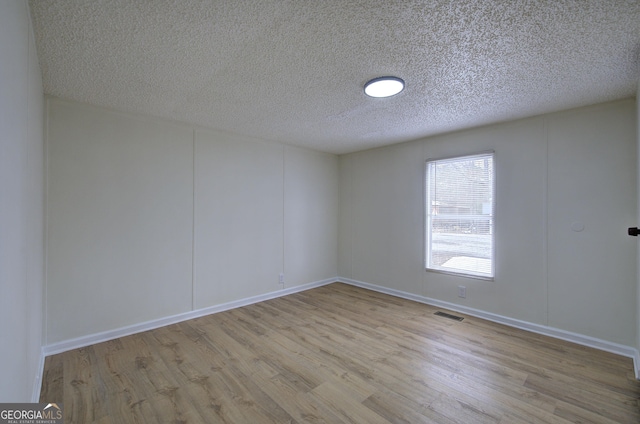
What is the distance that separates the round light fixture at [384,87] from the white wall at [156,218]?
2.23m

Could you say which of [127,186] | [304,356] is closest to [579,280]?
[304,356]

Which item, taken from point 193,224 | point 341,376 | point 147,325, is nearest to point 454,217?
point 341,376

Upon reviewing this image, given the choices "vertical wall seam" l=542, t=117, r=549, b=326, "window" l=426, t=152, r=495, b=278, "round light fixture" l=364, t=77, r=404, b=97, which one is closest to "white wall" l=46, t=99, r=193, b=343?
"round light fixture" l=364, t=77, r=404, b=97

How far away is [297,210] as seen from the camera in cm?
481

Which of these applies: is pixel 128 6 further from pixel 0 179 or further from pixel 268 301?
pixel 268 301

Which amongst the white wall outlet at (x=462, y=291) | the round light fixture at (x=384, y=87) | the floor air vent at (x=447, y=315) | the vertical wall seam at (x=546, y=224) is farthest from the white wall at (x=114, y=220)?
the vertical wall seam at (x=546, y=224)

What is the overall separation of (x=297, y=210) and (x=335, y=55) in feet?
10.1

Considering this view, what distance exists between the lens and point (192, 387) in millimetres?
2178

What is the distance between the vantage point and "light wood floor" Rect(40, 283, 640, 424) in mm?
1904

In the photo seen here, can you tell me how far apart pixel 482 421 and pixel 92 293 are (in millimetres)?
3618

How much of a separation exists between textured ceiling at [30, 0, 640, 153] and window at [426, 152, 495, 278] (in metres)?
0.84

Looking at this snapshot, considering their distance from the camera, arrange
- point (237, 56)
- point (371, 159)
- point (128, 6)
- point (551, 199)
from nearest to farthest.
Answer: point (128, 6) → point (237, 56) → point (551, 199) → point (371, 159)

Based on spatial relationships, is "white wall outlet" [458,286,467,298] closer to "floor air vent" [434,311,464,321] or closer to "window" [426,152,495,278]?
"window" [426,152,495,278]

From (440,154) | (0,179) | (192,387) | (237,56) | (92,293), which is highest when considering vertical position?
(237,56)
